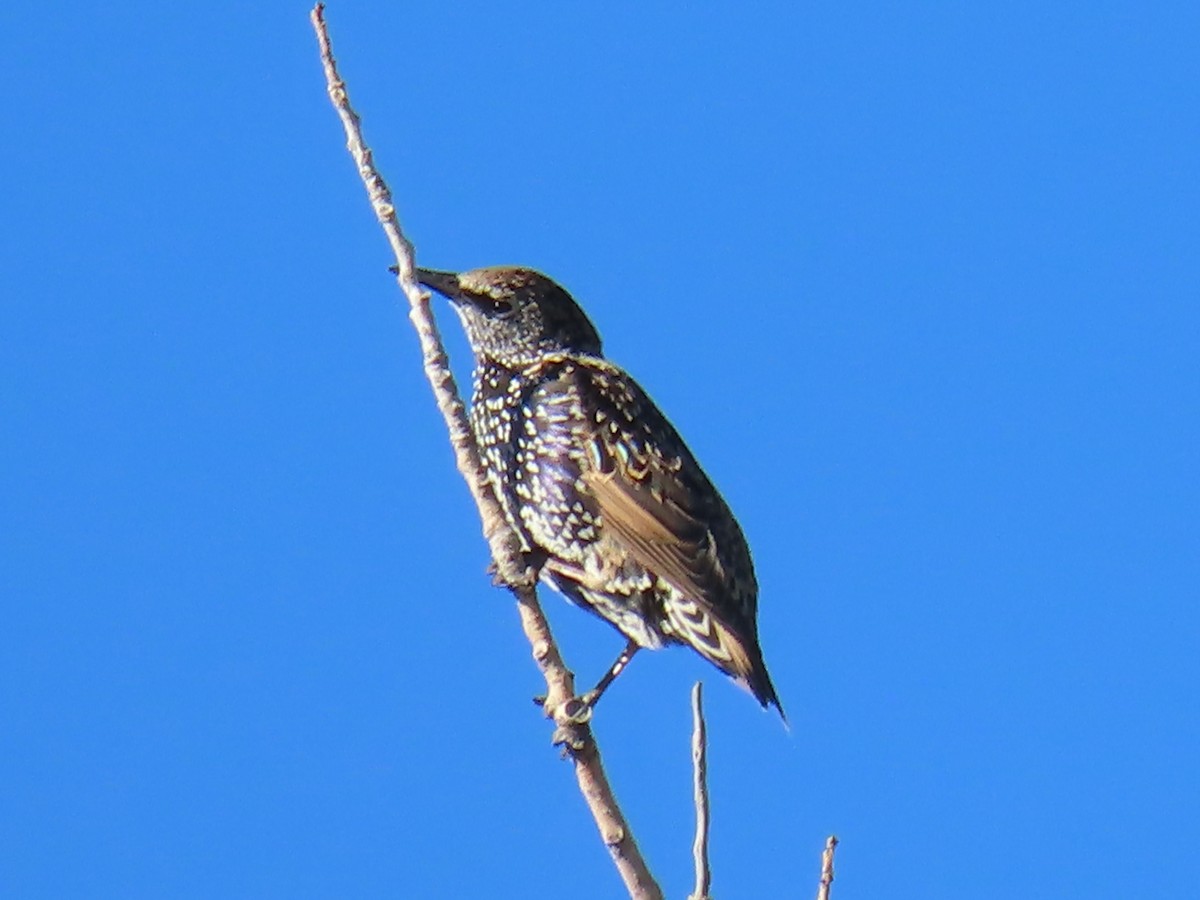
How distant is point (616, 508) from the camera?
5.33 m

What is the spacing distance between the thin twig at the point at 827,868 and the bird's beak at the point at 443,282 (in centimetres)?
272

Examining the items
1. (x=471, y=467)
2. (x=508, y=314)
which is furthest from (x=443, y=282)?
(x=471, y=467)

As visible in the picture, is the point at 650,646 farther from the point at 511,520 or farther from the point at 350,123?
the point at 350,123

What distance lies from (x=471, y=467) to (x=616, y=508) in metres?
0.93

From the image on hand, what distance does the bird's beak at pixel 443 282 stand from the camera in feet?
18.5

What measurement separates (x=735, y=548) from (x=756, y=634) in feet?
0.94

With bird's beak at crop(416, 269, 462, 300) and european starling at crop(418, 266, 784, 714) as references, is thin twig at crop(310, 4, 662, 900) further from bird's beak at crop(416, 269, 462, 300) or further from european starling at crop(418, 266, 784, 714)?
bird's beak at crop(416, 269, 462, 300)

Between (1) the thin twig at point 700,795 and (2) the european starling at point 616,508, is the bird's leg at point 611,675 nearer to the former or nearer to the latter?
(2) the european starling at point 616,508

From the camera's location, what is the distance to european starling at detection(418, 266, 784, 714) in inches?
207

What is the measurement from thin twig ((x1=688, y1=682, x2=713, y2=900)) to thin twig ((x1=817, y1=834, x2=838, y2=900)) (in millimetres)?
210

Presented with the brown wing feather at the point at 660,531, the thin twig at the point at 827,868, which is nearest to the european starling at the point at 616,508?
the brown wing feather at the point at 660,531

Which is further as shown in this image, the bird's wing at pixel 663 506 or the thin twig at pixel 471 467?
the bird's wing at pixel 663 506

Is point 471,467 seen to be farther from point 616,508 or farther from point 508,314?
point 508,314

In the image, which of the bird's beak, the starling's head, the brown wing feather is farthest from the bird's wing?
the bird's beak
